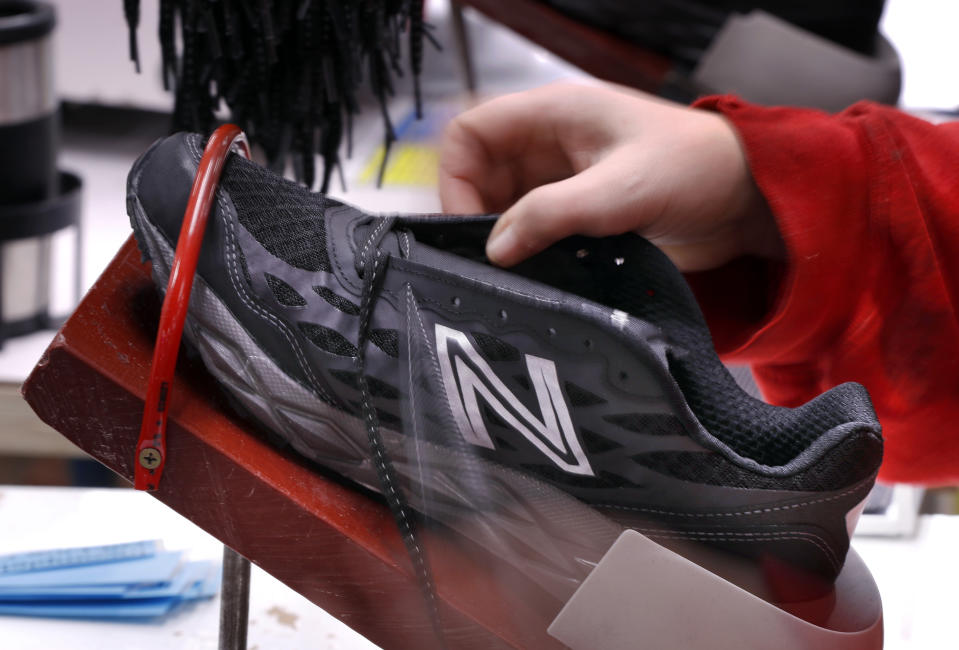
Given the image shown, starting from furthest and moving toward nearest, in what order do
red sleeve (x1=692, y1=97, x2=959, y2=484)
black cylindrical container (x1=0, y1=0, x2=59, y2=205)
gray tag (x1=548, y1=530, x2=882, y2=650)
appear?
1. black cylindrical container (x1=0, y1=0, x2=59, y2=205)
2. red sleeve (x1=692, y1=97, x2=959, y2=484)
3. gray tag (x1=548, y1=530, x2=882, y2=650)

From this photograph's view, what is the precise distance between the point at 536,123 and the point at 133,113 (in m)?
0.43

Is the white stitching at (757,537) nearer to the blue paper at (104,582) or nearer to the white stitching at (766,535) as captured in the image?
the white stitching at (766,535)

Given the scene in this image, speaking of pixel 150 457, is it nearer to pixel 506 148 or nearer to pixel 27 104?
pixel 506 148

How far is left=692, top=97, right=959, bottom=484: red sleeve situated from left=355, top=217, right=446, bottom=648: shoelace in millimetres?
218

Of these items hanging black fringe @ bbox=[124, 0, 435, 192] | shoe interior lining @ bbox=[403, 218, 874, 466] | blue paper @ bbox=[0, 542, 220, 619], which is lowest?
blue paper @ bbox=[0, 542, 220, 619]

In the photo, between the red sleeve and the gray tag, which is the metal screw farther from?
the red sleeve

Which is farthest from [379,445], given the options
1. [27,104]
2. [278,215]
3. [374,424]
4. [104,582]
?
[27,104]

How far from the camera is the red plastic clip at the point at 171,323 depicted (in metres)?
0.36

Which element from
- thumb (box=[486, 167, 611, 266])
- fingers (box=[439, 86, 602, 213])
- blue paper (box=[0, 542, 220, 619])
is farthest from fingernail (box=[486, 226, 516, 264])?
blue paper (box=[0, 542, 220, 619])

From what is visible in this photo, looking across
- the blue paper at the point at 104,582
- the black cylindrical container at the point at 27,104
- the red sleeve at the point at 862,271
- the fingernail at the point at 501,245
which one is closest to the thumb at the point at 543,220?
the fingernail at the point at 501,245

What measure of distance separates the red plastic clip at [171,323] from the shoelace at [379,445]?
74 mm

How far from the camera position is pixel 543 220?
15.6 inches

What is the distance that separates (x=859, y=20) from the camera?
1073 millimetres

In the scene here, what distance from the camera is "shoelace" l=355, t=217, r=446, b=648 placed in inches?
15.0
